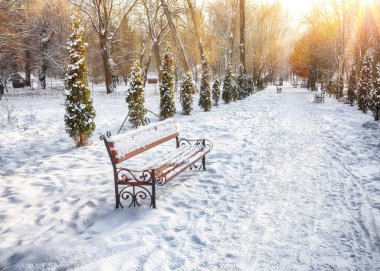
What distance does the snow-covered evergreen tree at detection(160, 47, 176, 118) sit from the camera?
13.4 meters

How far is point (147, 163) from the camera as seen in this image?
5.75m

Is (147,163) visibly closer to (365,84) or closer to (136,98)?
(136,98)

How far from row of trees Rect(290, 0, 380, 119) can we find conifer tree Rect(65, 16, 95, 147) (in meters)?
11.4

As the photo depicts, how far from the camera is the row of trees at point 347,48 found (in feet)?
53.1

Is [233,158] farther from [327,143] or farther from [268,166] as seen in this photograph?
[327,143]

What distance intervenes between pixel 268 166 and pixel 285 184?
1186 millimetres

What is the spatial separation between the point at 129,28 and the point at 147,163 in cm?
4508

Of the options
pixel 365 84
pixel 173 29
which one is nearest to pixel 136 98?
pixel 173 29

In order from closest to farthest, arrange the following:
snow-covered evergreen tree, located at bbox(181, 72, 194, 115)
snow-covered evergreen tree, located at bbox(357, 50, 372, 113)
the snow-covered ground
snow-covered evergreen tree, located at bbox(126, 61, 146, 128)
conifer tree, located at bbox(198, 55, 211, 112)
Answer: the snow-covered ground
snow-covered evergreen tree, located at bbox(126, 61, 146, 128)
snow-covered evergreen tree, located at bbox(181, 72, 194, 115)
snow-covered evergreen tree, located at bbox(357, 50, 372, 113)
conifer tree, located at bbox(198, 55, 211, 112)

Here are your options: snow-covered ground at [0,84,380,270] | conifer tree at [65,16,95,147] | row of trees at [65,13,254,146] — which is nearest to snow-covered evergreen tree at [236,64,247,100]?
row of trees at [65,13,254,146]

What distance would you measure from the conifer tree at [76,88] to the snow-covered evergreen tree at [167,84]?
200 inches


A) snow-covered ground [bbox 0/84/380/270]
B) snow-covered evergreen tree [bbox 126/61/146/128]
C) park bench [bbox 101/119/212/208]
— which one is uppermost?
snow-covered evergreen tree [bbox 126/61/146/128]

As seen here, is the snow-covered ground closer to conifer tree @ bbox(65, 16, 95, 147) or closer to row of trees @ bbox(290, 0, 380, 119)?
conifer tree @ bbox(65, 16, 95, 147)

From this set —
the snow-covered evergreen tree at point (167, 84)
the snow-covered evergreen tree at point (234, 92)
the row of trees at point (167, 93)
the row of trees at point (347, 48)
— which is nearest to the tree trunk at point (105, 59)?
the snow-covered evergreen tree at point (234, 92)
